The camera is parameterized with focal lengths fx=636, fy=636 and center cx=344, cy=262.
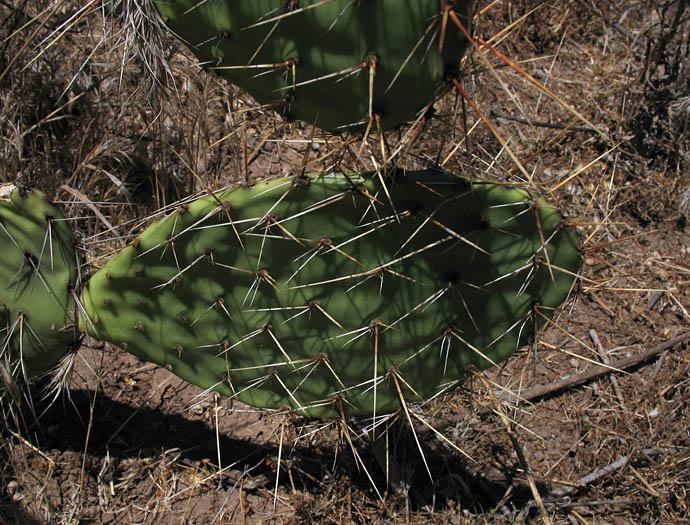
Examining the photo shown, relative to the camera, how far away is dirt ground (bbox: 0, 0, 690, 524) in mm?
1637

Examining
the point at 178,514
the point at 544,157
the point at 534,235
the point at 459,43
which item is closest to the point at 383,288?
the point at 534,235

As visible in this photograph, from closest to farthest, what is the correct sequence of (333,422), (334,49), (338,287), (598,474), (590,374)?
(334,49)
(338,287)
(333,422)
(598,474)
(590,374)

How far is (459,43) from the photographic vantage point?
2.83ft

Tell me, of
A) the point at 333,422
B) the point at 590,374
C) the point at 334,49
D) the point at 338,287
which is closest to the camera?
the point at 334,49

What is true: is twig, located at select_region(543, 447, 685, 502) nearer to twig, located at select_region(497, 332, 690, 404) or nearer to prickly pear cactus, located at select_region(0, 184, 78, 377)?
twig, located at select_region(497, 332, 690, 404)

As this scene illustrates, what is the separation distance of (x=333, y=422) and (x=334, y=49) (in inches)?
33.9

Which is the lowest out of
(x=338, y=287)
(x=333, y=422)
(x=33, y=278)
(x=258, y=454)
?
(x=258, y=454)

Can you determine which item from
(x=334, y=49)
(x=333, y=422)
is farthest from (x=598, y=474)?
(x=334, y=49)

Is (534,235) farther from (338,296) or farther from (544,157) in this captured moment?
(544,157)

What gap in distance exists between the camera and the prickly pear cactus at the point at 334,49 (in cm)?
84

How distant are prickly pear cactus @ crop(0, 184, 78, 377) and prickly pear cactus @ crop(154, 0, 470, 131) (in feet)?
1.82

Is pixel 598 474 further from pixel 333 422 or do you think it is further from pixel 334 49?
pixel 334 49

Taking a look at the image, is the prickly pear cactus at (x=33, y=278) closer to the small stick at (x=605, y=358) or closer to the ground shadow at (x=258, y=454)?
the ground shadow at (x=258, y=454)

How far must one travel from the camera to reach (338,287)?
4.06ft
